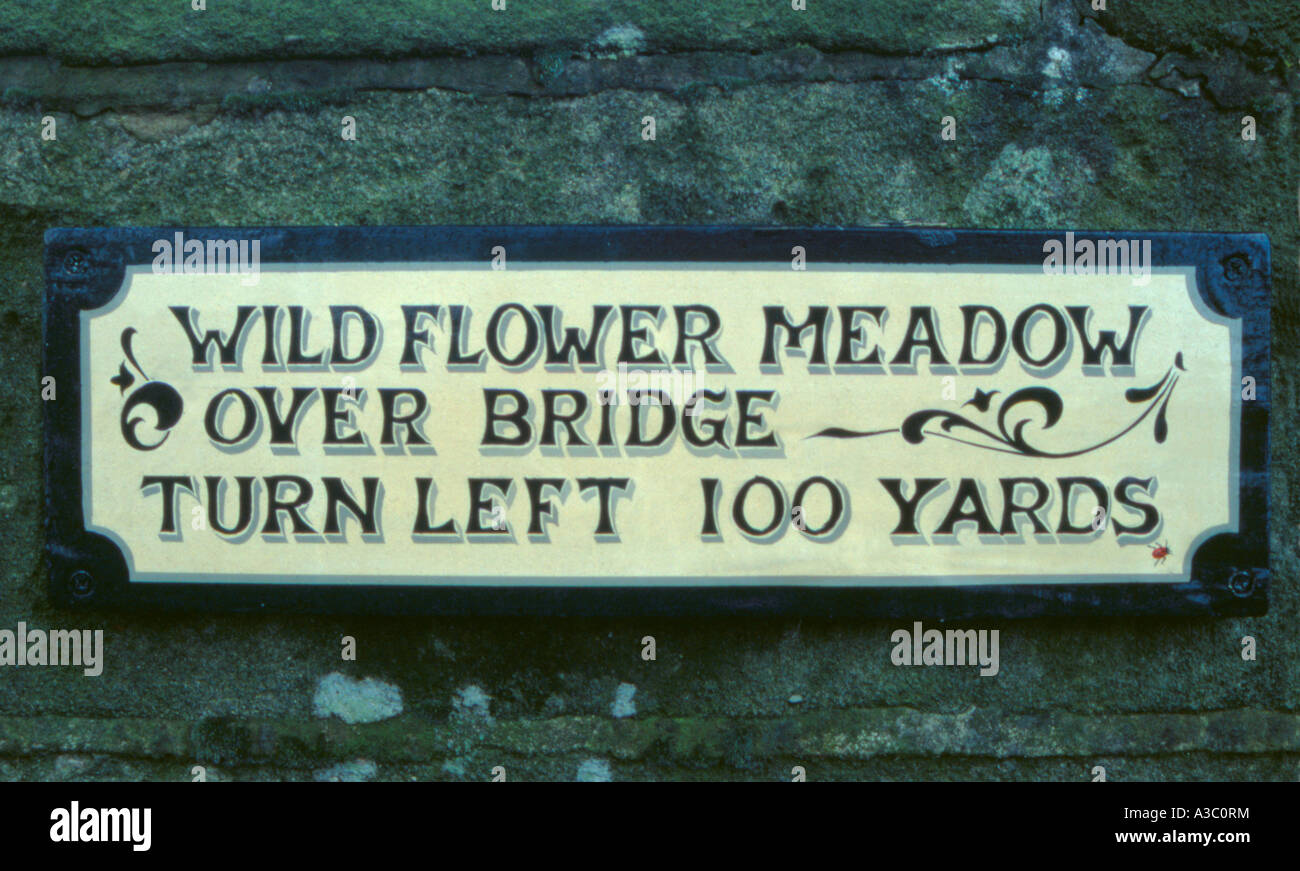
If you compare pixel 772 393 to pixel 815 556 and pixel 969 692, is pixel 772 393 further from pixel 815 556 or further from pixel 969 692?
pixel 969 692

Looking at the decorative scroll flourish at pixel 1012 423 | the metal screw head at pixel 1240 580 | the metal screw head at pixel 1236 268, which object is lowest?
the metal screw head at pixel 1240 580

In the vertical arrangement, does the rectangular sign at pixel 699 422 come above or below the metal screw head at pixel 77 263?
below

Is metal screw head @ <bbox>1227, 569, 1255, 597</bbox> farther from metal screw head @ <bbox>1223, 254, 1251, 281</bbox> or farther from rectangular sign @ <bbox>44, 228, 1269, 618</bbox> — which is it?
metal screw head @ <bbox>1223, 254, 1251, 281</bbox>

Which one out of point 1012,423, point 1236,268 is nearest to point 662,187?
point 1012,423

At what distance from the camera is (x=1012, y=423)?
4.12 feet

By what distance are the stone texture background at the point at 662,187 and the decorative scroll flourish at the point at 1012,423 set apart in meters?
0.20

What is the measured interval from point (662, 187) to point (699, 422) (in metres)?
0.34

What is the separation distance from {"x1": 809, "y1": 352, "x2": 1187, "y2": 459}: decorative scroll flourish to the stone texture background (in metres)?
0.20

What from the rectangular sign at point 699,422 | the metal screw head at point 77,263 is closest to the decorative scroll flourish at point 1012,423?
the rectangular sign at point 699,422

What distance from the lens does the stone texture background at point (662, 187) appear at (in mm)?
1284

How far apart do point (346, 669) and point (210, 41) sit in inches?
36.1

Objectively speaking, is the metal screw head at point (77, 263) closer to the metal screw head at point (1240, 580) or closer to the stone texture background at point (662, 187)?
the stone texture background at point (662, 187)

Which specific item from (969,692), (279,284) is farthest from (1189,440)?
(279,284)

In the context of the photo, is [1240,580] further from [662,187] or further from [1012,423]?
[662,187]
